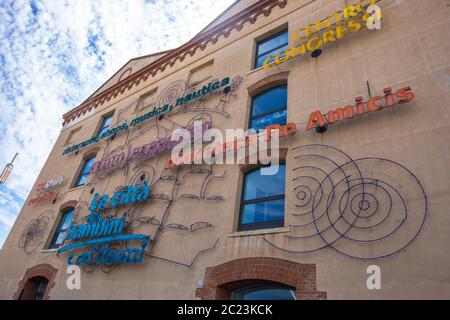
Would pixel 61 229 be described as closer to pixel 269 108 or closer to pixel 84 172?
pixel 84 172

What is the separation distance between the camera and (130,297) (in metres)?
8.48

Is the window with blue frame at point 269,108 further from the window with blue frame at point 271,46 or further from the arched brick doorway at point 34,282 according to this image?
the arched brick doorway at point 34,282

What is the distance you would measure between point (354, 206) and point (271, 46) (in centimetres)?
777

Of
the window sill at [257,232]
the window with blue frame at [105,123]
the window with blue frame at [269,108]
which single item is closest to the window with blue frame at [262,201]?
the window sill at [257,232]

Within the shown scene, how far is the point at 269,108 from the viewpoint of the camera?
9805 millimetres

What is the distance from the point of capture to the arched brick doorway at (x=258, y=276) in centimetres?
600

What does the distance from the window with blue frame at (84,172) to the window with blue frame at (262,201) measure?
9.97 m

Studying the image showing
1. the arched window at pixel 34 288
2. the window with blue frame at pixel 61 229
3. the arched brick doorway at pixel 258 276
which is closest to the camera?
the arched brick doorway at pixel 258 276

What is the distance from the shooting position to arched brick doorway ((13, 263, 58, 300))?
11828mm

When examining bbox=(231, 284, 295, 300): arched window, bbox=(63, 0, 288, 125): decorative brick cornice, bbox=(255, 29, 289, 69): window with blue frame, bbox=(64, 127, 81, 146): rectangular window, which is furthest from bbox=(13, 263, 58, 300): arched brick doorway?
bbox=(255, 29, 289, 69): window with blue frame

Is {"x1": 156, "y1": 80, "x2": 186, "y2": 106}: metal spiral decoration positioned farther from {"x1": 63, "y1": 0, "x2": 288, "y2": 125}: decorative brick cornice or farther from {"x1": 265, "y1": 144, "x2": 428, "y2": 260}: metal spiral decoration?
{"x1": 265, "y1": 144, "x2": 428, "y2": 260}: metal spiral decoration

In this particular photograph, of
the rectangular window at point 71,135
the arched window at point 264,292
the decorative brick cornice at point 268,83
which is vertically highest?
the rectangular window at point 71,135
